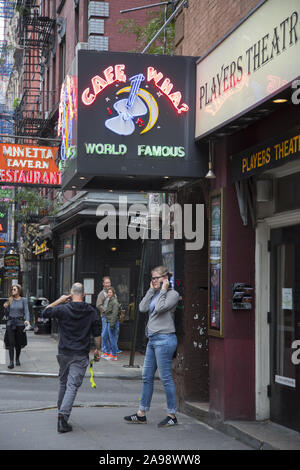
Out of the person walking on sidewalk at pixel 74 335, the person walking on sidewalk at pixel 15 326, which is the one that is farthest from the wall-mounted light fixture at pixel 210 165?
the person walking on sidewalk at pixel 15 326

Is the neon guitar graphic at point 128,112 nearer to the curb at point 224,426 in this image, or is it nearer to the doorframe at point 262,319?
the doorframe at point 262,319

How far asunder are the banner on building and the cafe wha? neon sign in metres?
11.8

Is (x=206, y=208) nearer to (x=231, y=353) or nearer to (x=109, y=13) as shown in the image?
(x=231, y=353)

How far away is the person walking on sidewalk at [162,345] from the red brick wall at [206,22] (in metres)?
3.10

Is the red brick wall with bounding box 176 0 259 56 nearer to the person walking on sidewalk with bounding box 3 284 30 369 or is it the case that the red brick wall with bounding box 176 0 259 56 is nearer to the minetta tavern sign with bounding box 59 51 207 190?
the minetta tavern sign with bounding box 59 51 207 190

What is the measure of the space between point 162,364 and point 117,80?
11.4 ft

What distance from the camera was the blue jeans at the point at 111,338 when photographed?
59.0 feet

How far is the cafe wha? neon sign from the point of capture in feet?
28.3

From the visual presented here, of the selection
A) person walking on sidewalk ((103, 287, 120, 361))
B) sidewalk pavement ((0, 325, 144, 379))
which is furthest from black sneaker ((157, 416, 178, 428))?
person walking on sidewalk ((103, 287, 120, 361))

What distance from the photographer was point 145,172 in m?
8.74

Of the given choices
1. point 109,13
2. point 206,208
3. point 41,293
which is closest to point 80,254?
point 109,13

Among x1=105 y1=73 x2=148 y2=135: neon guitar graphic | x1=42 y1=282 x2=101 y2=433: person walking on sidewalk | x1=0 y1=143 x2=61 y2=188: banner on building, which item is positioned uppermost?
x1=0 y1=143 x2=61 y2=188: banner on building

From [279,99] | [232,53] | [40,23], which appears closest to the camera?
[279,99]
